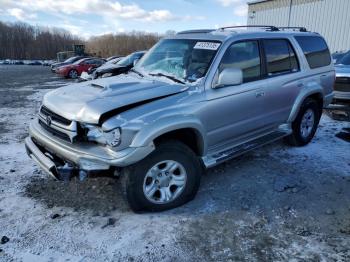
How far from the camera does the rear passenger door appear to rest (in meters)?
4.70

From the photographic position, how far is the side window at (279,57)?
186 inches

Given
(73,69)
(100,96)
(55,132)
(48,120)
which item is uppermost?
(100,96)

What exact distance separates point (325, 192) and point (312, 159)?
115 cm

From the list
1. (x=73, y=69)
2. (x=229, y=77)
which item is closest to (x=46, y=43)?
(x=73, y=69)

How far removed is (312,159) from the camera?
5.30 metres

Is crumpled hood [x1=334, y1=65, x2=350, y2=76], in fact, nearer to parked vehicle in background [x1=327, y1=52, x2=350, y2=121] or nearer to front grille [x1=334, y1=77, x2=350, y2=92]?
parked vehicle in background [x1=327, y1=52, x2=350, y2=121]

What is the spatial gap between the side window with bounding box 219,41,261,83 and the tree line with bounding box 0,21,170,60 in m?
75.7

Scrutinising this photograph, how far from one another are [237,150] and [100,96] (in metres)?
1.92

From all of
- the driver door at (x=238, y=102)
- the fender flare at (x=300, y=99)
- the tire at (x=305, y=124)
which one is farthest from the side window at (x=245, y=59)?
the tire at (x=305, y=124)

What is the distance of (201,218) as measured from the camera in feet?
11.8

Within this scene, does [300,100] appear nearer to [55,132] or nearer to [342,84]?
[55,132]

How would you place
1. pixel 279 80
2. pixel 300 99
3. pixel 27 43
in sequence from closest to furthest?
pixel 279 80 < pixel 300 99 < pixel 27 43

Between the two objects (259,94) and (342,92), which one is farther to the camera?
(342,92)

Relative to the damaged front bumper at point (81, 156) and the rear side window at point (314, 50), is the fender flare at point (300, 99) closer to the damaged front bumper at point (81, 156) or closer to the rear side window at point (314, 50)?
the rear side window at point (314, 50)
